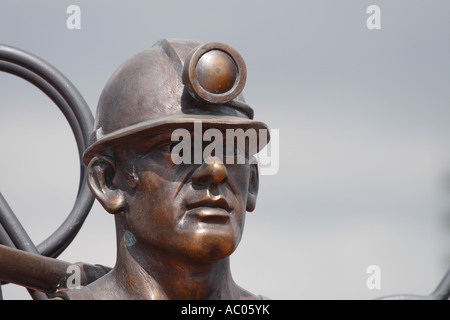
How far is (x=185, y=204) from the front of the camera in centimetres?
966

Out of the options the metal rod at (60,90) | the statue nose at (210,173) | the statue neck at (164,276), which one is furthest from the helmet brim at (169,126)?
the metal rod at (60,90)

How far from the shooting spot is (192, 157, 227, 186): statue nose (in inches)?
379

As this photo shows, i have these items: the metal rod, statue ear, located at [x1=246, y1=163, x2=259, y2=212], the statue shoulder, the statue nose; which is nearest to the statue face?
the statue nose

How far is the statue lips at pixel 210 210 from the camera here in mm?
9594

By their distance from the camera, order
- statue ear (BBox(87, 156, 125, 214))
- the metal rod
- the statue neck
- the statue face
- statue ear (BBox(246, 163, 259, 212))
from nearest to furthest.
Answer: the statue face, the statue neck, statue ear (BBox(87, 156, 125, 214)), statue ear (BBox(246, 163, 259, 212)), the metal rod

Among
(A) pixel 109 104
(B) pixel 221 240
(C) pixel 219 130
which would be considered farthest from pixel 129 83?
(B) pixel 221 240

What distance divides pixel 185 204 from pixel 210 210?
20 centimetres

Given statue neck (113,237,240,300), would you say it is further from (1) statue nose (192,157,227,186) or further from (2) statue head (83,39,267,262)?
(1) statue nose (192,157,227,186)

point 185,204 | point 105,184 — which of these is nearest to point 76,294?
point 105,184

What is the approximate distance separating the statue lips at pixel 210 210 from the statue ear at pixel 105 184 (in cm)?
67

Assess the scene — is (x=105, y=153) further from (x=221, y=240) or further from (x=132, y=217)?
(x=221, y=240)

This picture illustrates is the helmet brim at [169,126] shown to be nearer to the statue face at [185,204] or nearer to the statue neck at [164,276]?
the statue face at [185,204]

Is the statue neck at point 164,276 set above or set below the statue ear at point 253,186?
below
